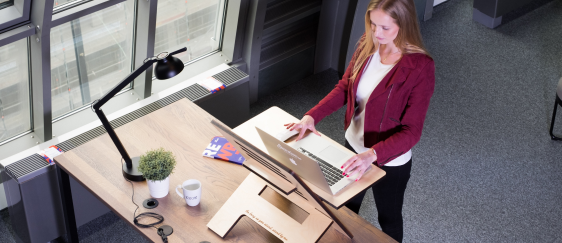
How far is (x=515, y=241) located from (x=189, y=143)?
2.00 m

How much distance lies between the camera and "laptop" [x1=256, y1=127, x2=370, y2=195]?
200 centimetres

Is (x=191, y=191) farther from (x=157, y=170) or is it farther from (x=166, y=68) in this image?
(x=166, y=68)

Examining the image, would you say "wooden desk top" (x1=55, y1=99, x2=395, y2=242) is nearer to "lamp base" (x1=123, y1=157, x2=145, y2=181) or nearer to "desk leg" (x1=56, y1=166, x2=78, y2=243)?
"lamp base" (x1=123, y1=157, x2=145, y2=181)

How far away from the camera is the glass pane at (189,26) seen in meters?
3.62

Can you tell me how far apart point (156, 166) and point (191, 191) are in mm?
174

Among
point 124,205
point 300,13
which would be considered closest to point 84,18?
point 124,205

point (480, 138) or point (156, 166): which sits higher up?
point (156, 166)

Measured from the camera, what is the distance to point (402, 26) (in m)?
2.22

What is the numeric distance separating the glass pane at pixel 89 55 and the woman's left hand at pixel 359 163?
5.78 ft

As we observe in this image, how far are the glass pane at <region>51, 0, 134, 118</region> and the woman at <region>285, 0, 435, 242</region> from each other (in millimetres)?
1427

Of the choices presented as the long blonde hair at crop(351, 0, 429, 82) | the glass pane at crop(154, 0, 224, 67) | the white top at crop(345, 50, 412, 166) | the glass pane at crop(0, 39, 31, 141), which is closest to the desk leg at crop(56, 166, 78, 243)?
the glass pane at crop(0, 39, 31, 141)

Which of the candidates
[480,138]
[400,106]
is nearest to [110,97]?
[400,106]

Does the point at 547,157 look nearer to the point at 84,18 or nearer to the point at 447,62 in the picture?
the point at 447,62

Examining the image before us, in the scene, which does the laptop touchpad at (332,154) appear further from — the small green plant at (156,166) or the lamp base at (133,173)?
the lamp base at (133,173)
